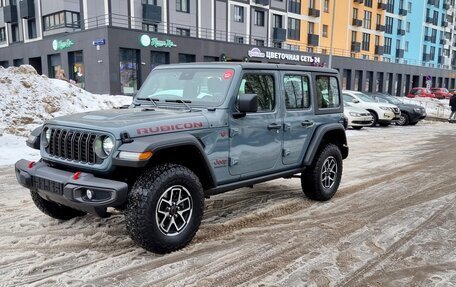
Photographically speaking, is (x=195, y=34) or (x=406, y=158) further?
(x=195, y=34)

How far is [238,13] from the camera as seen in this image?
39500 mm

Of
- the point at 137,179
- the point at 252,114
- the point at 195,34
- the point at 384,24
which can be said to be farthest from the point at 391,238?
the point at 384,24

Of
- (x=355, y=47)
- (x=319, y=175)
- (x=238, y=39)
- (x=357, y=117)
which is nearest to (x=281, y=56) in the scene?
(x=238, y=39)

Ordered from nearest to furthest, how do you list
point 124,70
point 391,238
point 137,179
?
point 137,179, point 391,238, point 124,70

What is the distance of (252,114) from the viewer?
507 cm

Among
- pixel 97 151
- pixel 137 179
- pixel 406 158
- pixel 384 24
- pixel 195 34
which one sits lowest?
pixel 406 158

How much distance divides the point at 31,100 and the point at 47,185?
32.3 ft

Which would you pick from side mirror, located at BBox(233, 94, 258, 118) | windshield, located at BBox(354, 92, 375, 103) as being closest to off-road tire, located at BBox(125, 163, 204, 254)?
side mirror, located at BBox(233, 94, 258, 118)

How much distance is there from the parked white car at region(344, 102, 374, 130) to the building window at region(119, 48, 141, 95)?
1623 cm

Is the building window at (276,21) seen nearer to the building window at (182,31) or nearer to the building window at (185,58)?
the building window at (182,31)

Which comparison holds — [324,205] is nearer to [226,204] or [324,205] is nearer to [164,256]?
[226,204]

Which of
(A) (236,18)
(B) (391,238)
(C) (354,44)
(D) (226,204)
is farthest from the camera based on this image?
(C) (354,44)

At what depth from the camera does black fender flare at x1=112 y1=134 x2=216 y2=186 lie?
3816mm

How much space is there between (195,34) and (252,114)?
31.8 metres
